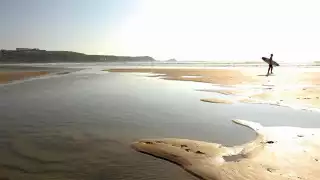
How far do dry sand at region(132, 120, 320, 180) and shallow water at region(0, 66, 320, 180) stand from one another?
0.45m

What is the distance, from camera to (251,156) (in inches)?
296

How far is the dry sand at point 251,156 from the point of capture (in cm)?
631

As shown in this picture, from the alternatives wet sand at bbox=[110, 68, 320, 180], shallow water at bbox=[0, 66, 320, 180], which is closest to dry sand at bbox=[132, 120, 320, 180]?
wet sand at bbox=[110, 68, 320, 180]

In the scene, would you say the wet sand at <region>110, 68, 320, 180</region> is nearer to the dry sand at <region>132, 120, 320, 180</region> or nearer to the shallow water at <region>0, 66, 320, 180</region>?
the dry sand at <region>132, 120, 320, 180</region>

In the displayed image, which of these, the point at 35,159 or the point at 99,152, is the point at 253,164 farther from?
the point at 35,159

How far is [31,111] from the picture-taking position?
14.1m

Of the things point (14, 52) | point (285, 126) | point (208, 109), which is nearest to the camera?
point (285, 126)

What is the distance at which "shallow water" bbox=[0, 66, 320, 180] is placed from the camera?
6.62 metres

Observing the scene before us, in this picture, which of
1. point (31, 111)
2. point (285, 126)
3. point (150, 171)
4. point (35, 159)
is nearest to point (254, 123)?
point (285, 126)

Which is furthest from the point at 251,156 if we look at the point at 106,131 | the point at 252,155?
the point at 106,131

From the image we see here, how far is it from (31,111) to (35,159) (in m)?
7.49

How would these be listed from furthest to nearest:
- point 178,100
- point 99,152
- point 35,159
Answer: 1. point 178,100
2. point 99,152
3. point 35,159

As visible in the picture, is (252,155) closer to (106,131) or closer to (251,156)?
(251,156)

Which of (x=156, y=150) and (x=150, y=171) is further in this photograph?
(x=156, y=150)
